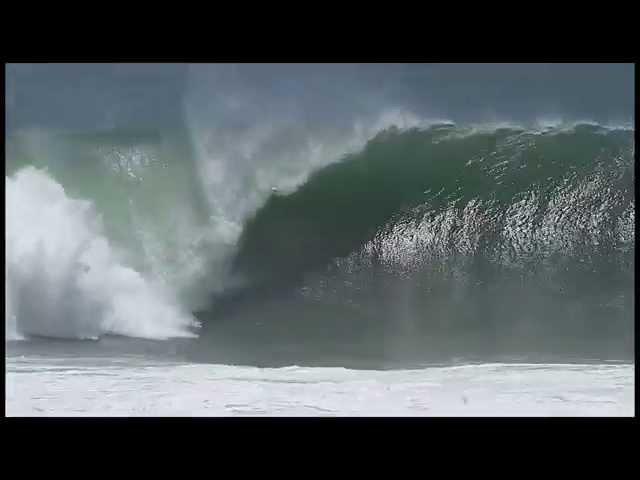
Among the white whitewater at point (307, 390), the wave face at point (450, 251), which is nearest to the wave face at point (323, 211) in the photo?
the wave face at point (450, 251)

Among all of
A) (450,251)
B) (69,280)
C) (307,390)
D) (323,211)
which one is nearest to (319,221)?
(323,211)

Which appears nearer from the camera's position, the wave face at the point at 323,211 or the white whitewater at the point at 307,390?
the white whitewater at the point at 307,390

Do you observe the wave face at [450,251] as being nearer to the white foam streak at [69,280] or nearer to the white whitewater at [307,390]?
the white whitewater at [307,390]

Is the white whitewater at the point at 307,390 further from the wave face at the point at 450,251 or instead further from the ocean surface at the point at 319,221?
the wave face at the point at 450,251

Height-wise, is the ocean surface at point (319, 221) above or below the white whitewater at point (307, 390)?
above

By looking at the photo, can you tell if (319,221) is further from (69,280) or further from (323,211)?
(69,280)

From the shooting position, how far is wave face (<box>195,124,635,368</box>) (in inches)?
177

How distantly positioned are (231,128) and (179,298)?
1299mm

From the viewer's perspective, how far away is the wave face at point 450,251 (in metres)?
4.49

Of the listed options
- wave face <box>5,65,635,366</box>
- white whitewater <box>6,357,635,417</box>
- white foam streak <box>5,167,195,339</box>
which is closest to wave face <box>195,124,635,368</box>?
wave face <box>5,65,635,366</box>

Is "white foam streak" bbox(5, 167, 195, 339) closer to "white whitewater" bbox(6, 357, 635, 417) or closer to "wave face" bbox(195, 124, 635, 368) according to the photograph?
"white whitewater" bbox(6, 357, 635, 417)

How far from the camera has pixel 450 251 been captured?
4625 millimetres

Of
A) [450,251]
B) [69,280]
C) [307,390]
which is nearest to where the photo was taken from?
[307,390]

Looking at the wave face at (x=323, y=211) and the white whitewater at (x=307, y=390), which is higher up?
the wave face at (x=323, y=211)
